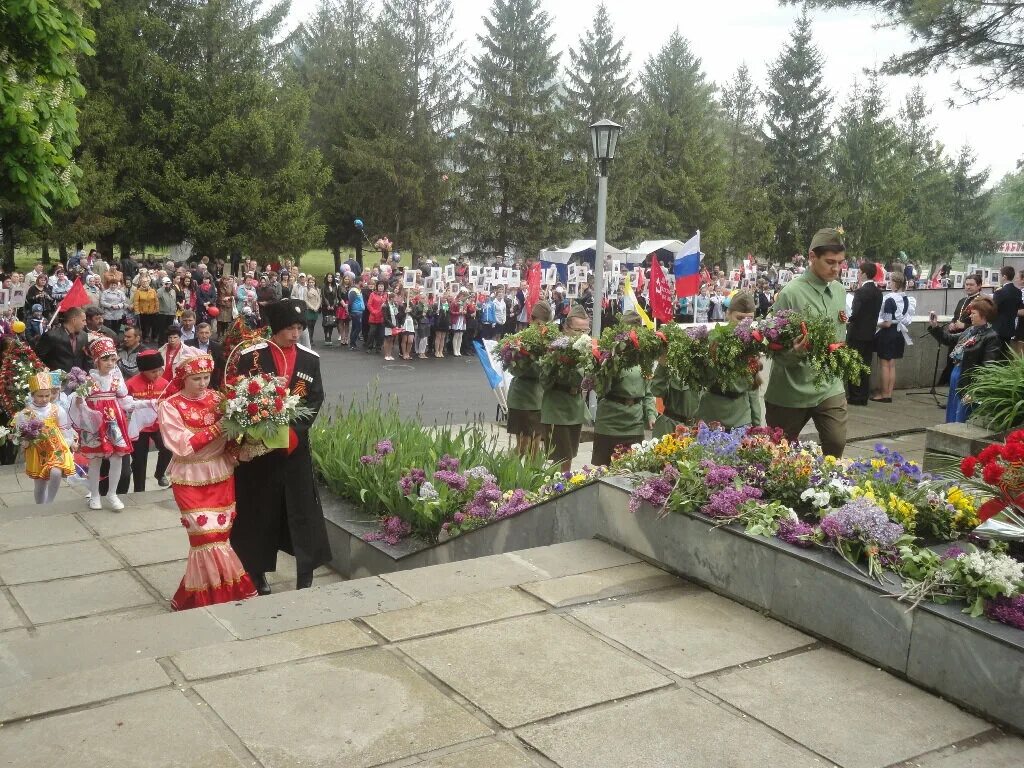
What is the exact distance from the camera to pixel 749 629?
4.31 meters

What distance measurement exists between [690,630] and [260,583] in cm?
316

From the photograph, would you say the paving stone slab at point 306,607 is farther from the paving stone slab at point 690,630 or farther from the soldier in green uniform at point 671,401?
the soldier in green uniform at point 671,401

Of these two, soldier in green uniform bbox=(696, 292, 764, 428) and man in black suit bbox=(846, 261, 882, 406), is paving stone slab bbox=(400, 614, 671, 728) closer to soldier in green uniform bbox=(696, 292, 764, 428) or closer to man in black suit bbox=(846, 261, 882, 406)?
soldier in green uniform bbox=(696, 292, 764, 428)

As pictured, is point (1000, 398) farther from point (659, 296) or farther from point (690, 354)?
point (659, 296)

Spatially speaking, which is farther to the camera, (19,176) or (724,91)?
(724,91)

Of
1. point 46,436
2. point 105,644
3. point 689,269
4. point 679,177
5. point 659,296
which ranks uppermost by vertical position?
point 679,177

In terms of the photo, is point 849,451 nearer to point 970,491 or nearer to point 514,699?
point 970,491

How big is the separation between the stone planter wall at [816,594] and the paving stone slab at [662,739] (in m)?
0.77

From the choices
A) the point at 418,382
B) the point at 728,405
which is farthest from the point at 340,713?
the point at 418,382

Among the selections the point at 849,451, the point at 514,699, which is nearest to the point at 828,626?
the point at 514,699

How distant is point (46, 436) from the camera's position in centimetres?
884

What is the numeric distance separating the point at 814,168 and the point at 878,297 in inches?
1728

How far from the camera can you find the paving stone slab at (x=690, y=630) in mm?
4016

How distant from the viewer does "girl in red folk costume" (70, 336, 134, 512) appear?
8719 mm
